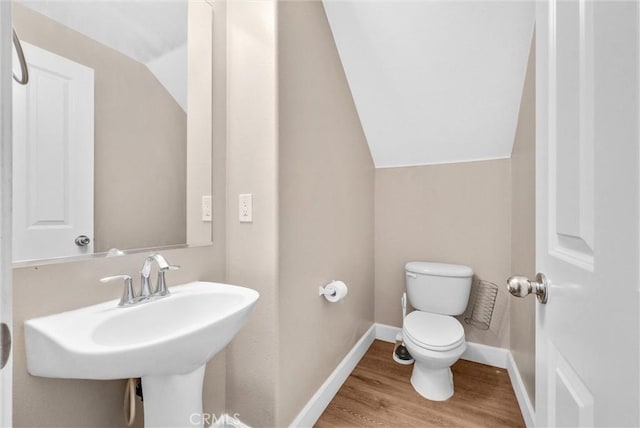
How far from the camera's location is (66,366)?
0.66 meters

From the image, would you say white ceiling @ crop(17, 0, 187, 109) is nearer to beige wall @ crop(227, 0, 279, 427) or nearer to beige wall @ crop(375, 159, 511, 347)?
beige wall @ crop(227, 0, 279, 427)

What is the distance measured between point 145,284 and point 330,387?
1.16m

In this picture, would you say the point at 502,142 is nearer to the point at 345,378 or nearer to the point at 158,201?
the point at 345,378

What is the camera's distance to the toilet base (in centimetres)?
159

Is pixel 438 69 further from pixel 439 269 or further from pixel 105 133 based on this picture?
pixel 105 133

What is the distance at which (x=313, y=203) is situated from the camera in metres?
1.45

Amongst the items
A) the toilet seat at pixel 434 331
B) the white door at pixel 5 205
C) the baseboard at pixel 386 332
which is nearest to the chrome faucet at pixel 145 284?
the white door at pixel 5 205

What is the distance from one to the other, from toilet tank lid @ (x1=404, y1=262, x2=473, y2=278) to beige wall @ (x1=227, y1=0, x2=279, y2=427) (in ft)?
3.80

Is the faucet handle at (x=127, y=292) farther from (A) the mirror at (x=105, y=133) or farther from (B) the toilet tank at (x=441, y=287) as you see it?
(B) the toilet tank at (x=441, y=287)

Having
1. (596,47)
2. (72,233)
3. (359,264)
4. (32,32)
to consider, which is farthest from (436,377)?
(32,32)

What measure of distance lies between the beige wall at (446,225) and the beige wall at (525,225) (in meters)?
0.11

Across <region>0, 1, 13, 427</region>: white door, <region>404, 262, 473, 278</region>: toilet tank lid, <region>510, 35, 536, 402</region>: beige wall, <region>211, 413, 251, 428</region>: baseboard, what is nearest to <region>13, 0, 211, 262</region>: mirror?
<region>0, 1, 13, 427</region>: white door

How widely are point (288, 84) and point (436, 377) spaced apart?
1769 mm

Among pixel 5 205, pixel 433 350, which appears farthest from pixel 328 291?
pixel 5 205
